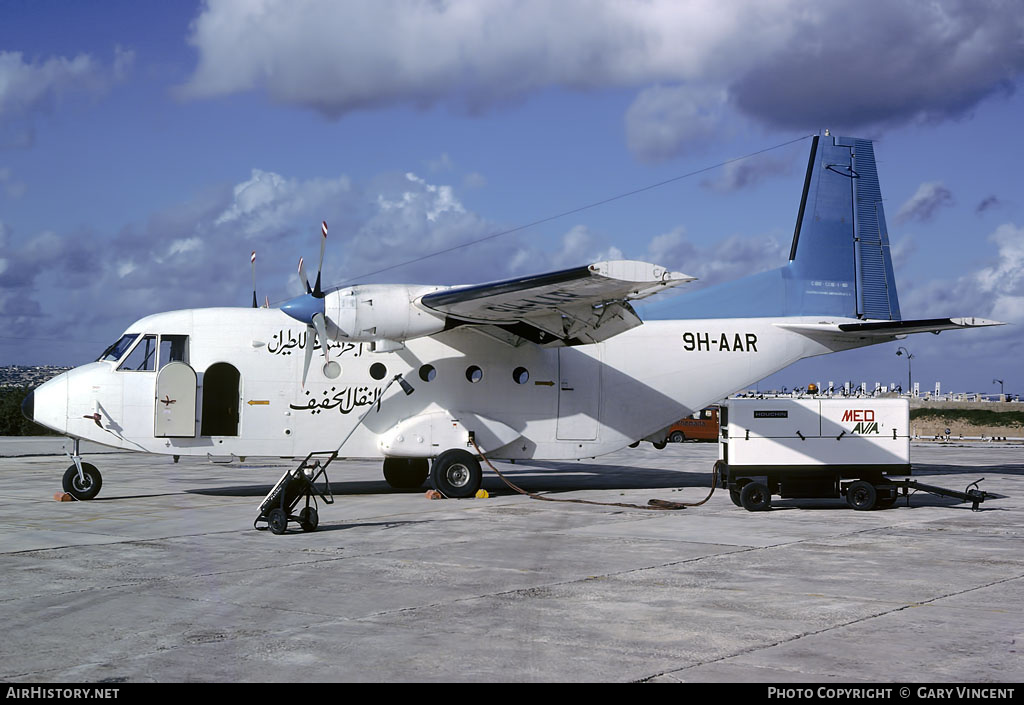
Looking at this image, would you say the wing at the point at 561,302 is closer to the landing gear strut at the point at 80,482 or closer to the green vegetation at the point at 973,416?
the landing gear strut at the point at 80,482

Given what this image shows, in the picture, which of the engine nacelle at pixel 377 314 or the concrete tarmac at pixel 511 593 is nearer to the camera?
the concrete tarmac at pixel 511 593

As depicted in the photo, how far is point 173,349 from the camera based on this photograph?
17.1m

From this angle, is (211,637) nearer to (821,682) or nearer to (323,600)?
(323,600)

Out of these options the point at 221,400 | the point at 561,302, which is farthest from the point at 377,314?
the point at 221,400

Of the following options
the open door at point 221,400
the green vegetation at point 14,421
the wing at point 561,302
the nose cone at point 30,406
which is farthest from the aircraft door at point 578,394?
the green vegetation at point 14,421

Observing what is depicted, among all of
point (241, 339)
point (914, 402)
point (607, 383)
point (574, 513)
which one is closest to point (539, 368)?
point (607, 383)

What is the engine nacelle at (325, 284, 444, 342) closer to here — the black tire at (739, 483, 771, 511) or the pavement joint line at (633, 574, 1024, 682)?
the black tire at (739, 483, 771, 511)

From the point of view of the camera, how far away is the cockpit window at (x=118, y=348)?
55.9ft

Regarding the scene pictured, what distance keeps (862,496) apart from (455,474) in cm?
706

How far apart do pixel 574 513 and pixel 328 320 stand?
17.1 ft

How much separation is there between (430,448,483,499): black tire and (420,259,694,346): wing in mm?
2440

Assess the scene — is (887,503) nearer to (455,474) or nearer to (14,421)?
(455,474)

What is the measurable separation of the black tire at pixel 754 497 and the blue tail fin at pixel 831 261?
481cm

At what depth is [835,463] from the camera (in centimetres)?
1639
